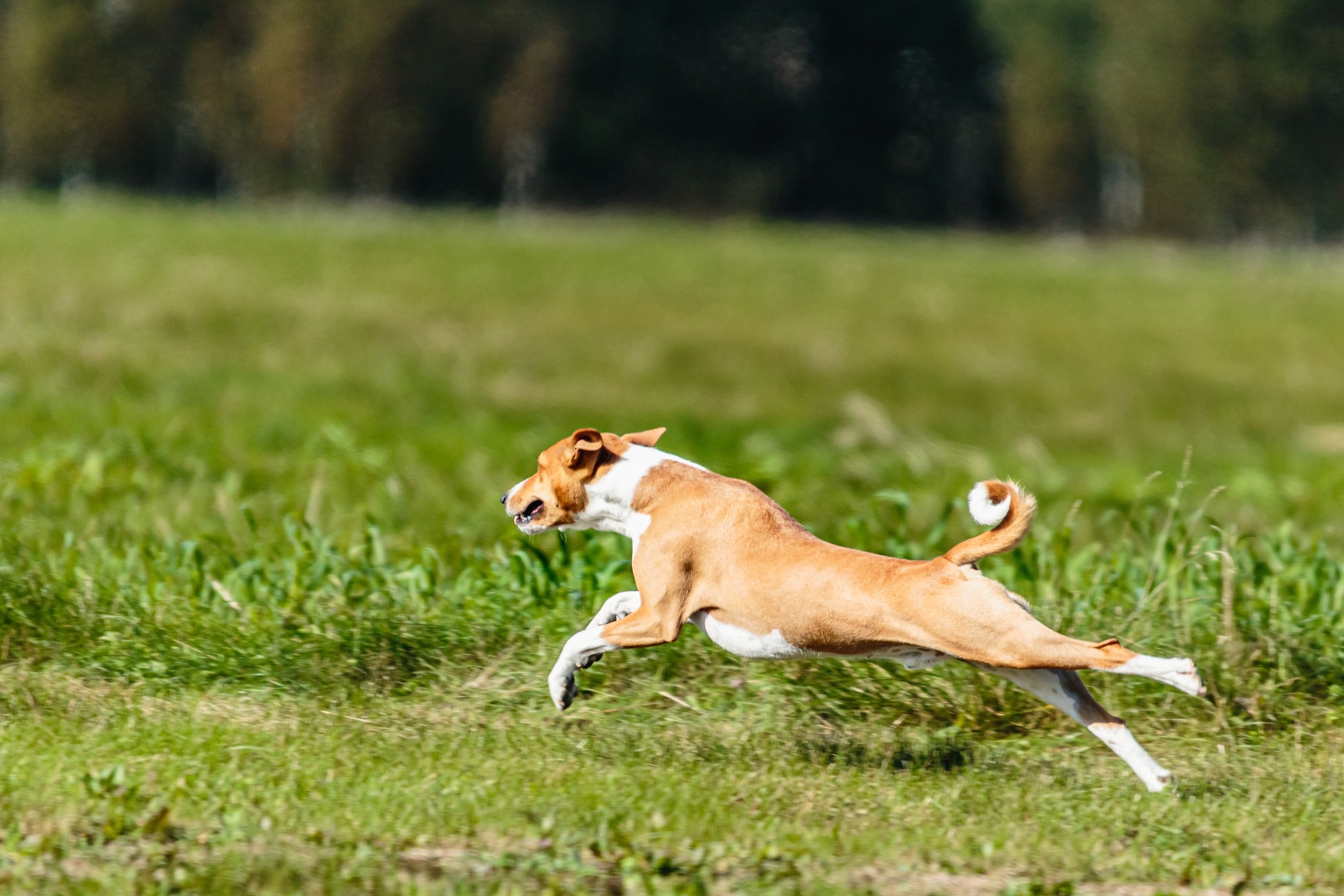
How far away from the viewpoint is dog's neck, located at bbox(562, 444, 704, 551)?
16.8 feet

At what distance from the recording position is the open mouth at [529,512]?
520cm

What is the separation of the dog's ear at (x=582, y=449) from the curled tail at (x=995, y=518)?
117 centimetres

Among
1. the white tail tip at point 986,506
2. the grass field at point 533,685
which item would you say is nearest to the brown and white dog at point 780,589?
the white tail tip at point 986,506

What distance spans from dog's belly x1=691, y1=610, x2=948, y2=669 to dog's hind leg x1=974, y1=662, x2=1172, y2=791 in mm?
197

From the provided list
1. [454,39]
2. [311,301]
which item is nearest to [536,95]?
[454,39]

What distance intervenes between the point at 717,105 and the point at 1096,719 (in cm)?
5702

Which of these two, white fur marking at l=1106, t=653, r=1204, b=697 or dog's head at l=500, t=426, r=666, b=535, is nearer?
white fur marking at l=1106, t=653, r=1204, b=697

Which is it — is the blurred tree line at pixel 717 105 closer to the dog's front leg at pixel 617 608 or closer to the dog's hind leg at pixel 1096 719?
the dog's front leg at pixel 617 608

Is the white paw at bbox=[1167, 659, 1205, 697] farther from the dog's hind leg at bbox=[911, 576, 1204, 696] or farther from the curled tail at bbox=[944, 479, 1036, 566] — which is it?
the curled tail at bbox=[944, 479, 1036, 566]

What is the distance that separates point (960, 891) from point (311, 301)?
58.3ft

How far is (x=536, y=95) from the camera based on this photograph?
50.9m

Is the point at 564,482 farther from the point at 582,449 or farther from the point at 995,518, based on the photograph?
the point at 995,518

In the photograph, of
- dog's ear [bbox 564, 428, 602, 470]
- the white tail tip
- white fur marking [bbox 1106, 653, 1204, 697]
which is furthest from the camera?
dog's ear [bbox 564, 428, 602, 470]

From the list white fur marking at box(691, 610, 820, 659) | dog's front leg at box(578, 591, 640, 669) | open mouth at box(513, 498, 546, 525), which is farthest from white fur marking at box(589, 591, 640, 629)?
open mouth at box(513, 498, 546, 525)
